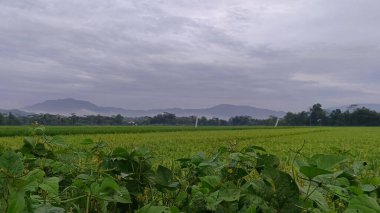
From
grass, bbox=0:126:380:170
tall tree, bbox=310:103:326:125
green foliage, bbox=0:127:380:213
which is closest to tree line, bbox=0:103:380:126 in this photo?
tall tree, bbox=310:103:326:125

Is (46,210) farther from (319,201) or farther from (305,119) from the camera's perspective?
(305,119)

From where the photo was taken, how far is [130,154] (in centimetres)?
134

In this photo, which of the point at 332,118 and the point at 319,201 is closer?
the point at 319,201

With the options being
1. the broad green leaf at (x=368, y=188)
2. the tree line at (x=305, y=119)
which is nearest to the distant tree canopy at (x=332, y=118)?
the tree line at (x=305, y=119)

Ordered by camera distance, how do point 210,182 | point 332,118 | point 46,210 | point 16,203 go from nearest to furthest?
1. point 16,203
2. point 46,210
3. point 210,182
4. point 332,118

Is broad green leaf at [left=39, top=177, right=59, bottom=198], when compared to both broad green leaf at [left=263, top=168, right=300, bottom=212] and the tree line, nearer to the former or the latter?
broad green leaf at [left=263, top=168, right=300, bottom=212]

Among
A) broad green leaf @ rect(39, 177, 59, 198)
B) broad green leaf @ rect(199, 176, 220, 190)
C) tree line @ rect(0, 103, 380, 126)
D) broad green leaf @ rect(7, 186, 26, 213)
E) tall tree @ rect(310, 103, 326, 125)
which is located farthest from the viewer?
tall tree @ rect(310, 103, 326, 125)

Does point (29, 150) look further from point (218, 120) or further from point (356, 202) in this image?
point (218, 120)

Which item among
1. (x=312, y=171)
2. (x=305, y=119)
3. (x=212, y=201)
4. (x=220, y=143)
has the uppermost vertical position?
(x=305, y=119)

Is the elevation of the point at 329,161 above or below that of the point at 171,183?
above

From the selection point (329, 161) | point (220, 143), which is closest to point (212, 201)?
point (329, 161)

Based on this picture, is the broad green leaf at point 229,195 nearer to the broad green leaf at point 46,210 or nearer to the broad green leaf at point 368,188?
the broad green leaf at point 46,210

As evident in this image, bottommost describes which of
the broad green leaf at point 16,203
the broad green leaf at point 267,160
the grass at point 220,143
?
the grass at point 220,143

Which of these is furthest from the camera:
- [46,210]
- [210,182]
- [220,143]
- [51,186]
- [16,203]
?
[220,143]
